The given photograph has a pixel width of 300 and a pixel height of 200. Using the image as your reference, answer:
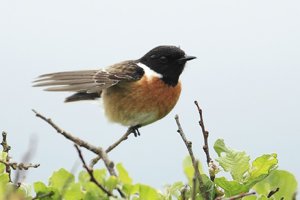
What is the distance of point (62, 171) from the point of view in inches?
80.4

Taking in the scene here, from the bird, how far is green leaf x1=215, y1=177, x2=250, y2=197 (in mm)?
2955

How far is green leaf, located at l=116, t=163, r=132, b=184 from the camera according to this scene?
1.98 m

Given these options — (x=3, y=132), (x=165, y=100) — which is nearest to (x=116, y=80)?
(x=165, y=100)

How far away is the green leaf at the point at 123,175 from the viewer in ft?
6.51

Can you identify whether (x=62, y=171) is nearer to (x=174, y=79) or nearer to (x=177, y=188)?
(x=177, y=188)

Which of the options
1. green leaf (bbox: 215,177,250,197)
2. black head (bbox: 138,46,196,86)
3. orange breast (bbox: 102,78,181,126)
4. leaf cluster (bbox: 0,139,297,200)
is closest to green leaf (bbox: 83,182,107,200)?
leaf cluster (bbox: 0,139,297,200)

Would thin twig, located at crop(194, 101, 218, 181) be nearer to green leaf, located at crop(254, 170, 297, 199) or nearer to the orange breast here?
green leaf, located at crop(254, 170, 297, 199)

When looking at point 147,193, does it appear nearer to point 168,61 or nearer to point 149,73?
point 149,73

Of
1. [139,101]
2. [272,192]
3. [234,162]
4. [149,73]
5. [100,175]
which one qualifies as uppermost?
[100,175]

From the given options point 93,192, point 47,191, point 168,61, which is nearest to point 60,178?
point 47,191

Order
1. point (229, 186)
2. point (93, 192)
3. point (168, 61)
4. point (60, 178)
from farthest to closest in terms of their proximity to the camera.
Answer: point (168, 61) < point (229, 186) < point (60, 178) < point (93, 192)

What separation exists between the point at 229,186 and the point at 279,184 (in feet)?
0.81

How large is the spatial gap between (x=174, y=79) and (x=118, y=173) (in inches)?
160

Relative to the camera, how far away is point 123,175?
1.99 m
